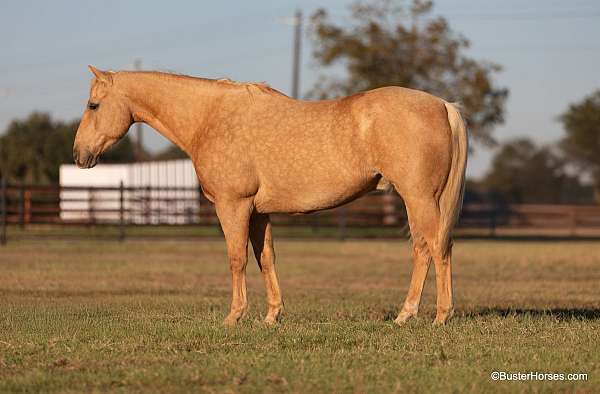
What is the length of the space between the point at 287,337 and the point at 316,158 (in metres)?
1.85

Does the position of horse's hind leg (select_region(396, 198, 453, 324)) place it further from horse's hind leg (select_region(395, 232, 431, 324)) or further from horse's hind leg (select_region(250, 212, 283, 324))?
horse's hind leg (select_region(250, 212, 283, 324))

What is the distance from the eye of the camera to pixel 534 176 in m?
95.7

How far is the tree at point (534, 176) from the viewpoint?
292 ft

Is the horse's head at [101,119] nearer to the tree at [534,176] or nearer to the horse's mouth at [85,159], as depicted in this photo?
the horse's mouth at [85,159]

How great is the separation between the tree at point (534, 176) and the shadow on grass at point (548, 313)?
2775 inches

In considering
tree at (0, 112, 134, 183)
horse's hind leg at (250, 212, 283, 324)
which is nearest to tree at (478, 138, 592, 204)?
tree at (0, 112, 134, 183)

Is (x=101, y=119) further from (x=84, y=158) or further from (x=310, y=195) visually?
(x=310, y=195)

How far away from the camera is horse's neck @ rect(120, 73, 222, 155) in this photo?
31.7ft

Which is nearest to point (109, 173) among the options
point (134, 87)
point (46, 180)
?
point (46, 180)

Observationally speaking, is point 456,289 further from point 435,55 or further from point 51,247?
point 435,55

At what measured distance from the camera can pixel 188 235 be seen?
32969mm

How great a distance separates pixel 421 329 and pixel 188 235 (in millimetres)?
24772

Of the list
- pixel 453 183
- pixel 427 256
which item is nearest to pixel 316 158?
pixel 453 183

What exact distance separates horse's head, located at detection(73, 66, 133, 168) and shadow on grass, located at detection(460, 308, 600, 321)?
3861 millimetres
